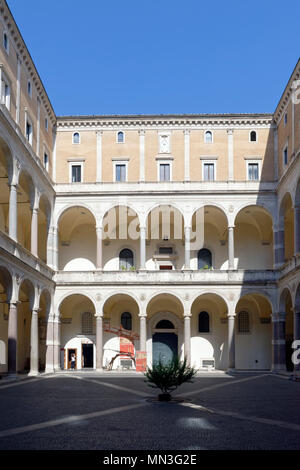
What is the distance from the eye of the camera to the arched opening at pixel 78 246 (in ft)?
124

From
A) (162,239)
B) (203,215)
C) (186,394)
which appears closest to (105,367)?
(162,239)

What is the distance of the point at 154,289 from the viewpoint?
110ft

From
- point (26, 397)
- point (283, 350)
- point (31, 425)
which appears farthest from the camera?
point (283, 350)

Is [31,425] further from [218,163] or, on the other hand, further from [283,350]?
[218,163]

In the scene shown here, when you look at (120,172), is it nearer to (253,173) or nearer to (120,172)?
(120,172)

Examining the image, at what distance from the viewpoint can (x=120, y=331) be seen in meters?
36.4

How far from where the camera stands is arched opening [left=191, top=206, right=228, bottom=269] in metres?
37.6

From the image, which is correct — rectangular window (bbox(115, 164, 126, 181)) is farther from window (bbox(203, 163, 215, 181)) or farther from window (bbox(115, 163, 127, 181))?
window (bbox(203, 163, 215, 181))

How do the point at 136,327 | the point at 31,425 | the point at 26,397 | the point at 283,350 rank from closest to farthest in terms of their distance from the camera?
the point at 31,425
the point at 26,397
the point at 283,350
the point at 136,327

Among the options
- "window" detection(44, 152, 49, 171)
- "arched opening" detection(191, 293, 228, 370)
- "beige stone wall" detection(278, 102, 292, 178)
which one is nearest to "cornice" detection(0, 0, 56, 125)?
"window" detection(44, 152, 49, 171)

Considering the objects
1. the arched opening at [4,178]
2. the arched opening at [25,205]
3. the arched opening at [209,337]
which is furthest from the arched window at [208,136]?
the arched opening at [4,178]

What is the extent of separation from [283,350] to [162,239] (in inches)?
425

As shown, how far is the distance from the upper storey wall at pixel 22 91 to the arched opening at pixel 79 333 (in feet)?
30.0

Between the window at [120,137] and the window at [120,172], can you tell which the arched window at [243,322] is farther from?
the window at [120,137]
